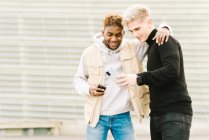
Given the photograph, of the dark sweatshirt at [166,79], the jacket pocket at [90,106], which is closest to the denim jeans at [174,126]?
the dark sweatshirt at [166,79]

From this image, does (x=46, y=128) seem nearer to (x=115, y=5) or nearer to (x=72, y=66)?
(x=72, y=66)

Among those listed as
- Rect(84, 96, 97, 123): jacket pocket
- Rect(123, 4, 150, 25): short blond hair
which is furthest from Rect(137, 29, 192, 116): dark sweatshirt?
Rect(84, 96, 97, 123): jacket pocket

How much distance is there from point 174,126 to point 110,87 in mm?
769

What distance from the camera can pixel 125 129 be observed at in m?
4.67

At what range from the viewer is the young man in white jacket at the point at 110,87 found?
4.55m

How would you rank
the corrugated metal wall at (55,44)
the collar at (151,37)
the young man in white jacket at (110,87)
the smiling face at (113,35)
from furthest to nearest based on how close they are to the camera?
the corrugated metal wall at (55,44), the young man in white jacket at (110,87), the smiling face at (113,35), the collar at (151,37)

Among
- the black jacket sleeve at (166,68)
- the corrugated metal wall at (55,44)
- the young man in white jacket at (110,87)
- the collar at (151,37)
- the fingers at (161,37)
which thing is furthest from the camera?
the corrugated metal wall at (55,44)

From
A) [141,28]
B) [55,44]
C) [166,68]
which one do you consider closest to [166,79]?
[166,68]

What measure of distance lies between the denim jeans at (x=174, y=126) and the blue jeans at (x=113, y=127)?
579 mm

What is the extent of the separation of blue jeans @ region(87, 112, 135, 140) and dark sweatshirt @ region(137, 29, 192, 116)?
528mm

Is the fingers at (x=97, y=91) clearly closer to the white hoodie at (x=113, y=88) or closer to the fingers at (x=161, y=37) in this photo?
the white hoodie at (x=113, y=88)

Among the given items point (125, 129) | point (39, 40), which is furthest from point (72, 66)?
point (125, 129)

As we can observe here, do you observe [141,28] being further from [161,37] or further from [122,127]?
[122,127]

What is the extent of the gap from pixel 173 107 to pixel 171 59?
34 cm
